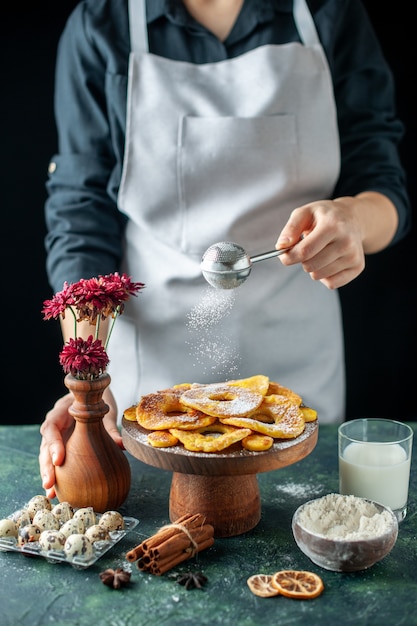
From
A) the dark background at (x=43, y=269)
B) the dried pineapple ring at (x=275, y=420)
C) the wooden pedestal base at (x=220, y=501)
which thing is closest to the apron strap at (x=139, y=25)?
the dark background at (x=43, y=269)

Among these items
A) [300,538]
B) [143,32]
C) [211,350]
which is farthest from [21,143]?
[300,538]

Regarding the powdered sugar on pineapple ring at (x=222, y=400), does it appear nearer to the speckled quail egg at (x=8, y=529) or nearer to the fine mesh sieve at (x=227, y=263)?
the fine mesh sieve at (x=227, y=263)

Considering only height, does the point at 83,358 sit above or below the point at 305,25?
below

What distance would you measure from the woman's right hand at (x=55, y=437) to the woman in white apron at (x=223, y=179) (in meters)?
0.39

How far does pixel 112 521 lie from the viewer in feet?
4.13

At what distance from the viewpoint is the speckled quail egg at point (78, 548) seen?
117 cm

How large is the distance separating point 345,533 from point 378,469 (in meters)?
0.18

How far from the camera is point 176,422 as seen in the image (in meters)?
1.28

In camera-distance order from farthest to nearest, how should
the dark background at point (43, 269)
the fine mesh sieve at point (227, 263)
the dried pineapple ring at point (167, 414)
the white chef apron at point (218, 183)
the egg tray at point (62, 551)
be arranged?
the dark background at point (43, 269) → the white chef apron at point (218, 183) → the fine mesh sieve at point (227, 263) → the dried pineapple ring at point (167, 414) → the egg tray at point (62, 551)

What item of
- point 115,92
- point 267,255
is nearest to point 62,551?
point 267,255

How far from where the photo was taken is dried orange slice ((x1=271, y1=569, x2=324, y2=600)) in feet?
3.63

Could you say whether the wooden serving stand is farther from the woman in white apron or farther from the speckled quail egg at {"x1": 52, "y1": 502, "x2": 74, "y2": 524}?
the woman in white apron

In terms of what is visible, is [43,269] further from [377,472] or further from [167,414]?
[377,472]

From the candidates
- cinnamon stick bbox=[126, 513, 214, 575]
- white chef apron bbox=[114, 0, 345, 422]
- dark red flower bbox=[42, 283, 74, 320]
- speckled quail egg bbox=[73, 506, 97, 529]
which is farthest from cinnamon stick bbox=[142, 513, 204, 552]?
white chef apron bbox=[114, 0, 345, 422]
